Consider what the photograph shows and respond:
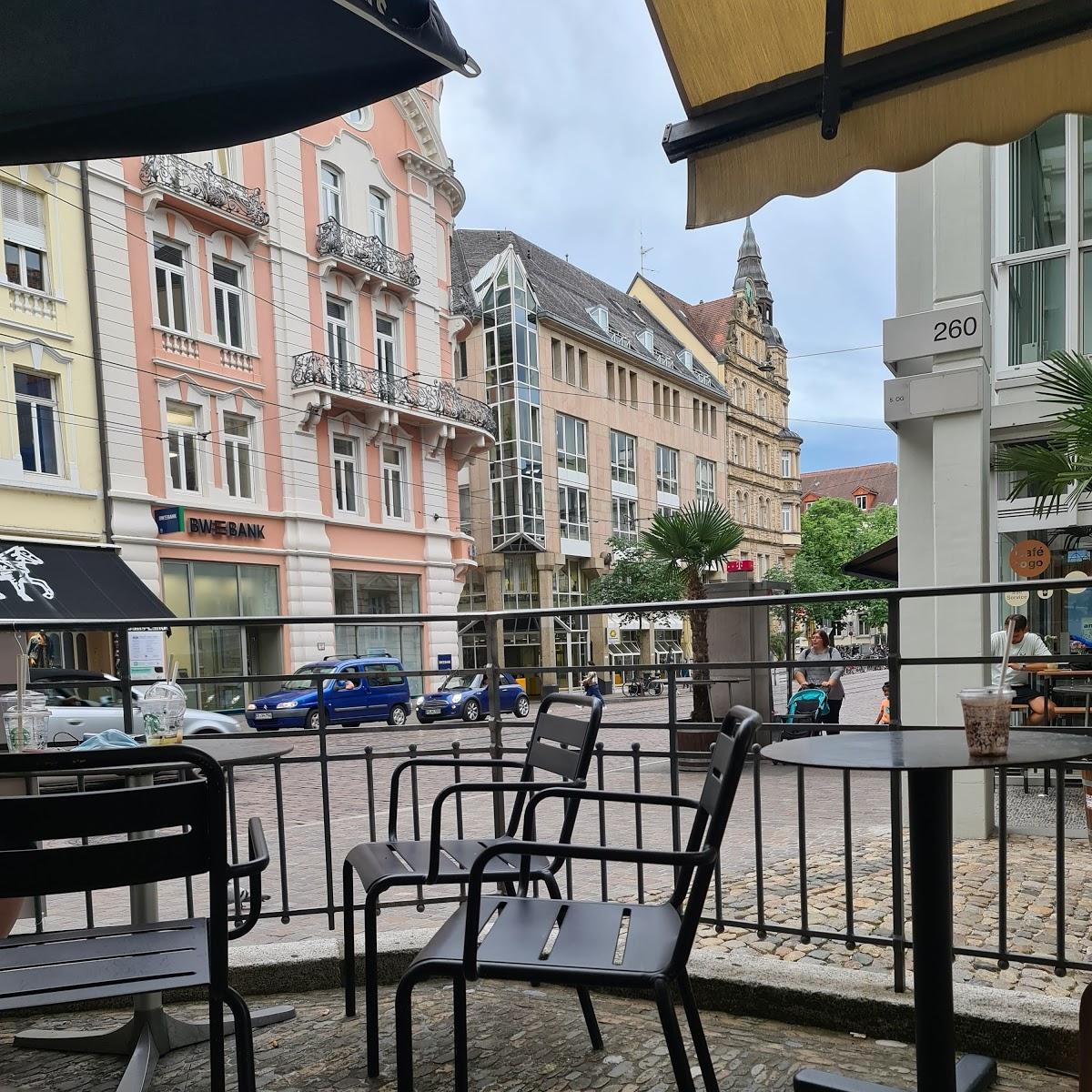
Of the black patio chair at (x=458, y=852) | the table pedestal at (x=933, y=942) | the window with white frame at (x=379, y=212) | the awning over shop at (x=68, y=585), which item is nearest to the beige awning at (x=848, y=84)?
the black patio chair at (x=458, y=852)

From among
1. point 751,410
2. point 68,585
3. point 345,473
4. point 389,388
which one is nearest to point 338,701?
point 68,585

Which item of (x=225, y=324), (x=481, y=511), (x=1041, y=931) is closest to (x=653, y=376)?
(x=481, y=511)

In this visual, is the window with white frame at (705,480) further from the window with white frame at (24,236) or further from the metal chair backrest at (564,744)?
the metal chair backrest at (564,744)

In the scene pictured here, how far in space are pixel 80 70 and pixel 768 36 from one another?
6.63ft

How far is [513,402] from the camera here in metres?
37.4

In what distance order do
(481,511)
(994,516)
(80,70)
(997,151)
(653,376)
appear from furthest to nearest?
(653,376), (481,511), (994,516), (997,151), (80,70)

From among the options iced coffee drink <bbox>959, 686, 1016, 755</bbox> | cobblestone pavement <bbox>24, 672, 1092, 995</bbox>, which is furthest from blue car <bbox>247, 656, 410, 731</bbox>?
iced coffee drink <bbox>959, 686, 1016, 755</bbox>

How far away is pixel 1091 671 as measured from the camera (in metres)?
6.41

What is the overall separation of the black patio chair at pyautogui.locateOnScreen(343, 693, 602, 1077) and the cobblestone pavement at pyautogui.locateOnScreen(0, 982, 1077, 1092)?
0.54ft

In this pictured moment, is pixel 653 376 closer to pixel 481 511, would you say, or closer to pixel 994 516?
pixel 481 511

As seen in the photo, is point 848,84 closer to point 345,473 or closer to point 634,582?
point 345,473

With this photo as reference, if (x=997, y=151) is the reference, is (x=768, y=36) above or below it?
below

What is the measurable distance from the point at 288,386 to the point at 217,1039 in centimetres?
2289

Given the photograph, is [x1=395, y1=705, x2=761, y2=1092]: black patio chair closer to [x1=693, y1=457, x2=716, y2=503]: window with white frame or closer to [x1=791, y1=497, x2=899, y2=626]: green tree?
[x1=693, y1=457, x2=716, y2=503]: window with white frame
